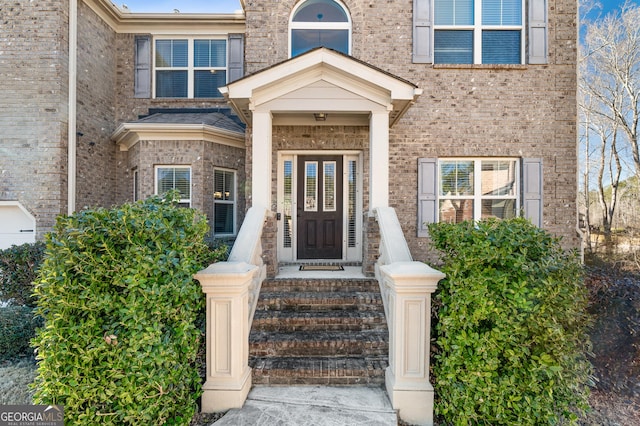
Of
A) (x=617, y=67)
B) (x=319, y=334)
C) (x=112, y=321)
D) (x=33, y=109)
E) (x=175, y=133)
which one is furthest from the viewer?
(x=617, y=67)

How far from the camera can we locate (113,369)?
2404mm

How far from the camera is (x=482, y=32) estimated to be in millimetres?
6438

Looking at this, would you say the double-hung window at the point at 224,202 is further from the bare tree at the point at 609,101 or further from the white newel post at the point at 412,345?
the bare tree at the point at 609,101

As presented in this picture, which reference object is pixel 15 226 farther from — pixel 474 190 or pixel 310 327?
pixel 474 190

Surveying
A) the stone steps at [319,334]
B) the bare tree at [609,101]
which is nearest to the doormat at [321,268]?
the stone steps at [319,334]

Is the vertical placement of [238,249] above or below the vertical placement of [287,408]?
above

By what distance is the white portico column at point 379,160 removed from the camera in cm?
503

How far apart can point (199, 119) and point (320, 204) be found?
3.49 m

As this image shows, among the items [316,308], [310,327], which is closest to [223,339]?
[310,327]

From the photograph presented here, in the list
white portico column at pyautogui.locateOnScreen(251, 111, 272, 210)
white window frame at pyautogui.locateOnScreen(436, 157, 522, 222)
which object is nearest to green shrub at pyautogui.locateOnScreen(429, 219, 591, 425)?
white portico column at pyautogui.locateOnScreen(251, 111, 272, 210)

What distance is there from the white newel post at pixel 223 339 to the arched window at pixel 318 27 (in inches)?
202

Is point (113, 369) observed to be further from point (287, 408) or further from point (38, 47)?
point (38, 47)

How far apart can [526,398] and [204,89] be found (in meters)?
8.77

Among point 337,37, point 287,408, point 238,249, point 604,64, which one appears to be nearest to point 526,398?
point 287,408
